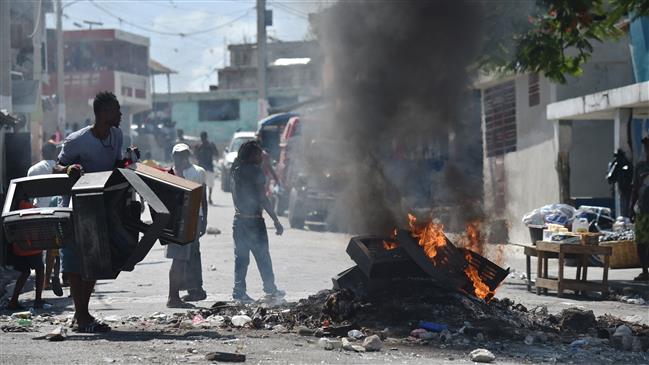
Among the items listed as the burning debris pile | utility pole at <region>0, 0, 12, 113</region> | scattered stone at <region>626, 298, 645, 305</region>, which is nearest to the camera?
the burning debris pile

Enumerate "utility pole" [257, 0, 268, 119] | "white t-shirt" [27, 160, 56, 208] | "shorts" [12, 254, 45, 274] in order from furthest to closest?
"utility pole" [257, 0, 268, 119] < "white t-shirt" [27, 160, 56, 208] < "shorts" [12, 254, 45, 274]

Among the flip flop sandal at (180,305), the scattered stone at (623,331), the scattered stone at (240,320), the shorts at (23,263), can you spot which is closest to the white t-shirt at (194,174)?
the flip flop sandal at (180,305)

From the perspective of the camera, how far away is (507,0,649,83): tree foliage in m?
11.4

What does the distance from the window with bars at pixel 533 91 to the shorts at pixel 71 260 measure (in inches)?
630

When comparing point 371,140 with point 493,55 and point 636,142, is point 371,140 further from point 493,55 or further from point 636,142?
point 636,142

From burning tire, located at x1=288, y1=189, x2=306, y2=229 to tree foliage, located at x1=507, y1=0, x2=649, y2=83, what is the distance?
34.3 ft

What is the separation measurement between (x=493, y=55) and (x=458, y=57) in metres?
0.80

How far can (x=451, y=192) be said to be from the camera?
14.1m

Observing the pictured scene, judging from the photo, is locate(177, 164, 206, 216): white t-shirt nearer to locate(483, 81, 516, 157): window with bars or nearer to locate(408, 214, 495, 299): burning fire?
locate(408, 214, 495, 299): burning fire

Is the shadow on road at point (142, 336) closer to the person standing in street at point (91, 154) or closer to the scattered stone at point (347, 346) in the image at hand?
the person standing in street at point (91, 154)

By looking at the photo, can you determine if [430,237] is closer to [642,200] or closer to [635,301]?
[635,301]

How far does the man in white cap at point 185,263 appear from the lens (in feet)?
37.0

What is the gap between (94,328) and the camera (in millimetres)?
8625

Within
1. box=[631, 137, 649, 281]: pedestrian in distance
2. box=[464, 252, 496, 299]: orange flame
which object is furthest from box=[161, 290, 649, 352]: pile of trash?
box=[631, 137, 649, 281]: pedestrian in distance
